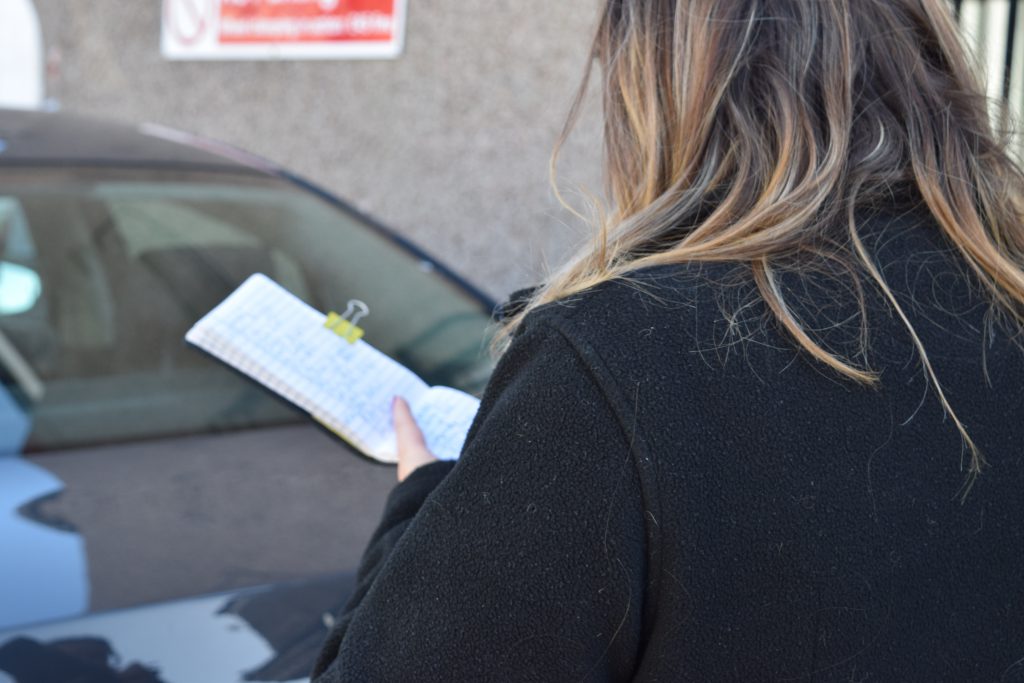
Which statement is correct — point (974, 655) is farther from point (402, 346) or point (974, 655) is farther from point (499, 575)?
point (402, 346)

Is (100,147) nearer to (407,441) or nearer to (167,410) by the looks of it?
(167,410)

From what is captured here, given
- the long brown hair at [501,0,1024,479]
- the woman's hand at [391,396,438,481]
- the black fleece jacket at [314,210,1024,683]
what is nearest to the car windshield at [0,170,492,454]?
the woman's hand at [391,396,438,481]

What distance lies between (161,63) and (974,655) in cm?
578

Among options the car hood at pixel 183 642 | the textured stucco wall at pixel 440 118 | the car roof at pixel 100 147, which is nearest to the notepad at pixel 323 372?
the car hood at pixel 183 642

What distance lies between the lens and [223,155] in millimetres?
2713

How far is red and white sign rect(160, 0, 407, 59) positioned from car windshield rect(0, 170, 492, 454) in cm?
259

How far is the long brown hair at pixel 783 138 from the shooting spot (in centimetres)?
97

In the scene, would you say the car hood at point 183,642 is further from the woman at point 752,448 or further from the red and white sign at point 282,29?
the red and white sign at point 282,29

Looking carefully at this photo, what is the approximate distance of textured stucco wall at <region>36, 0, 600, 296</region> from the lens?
4.61 meters


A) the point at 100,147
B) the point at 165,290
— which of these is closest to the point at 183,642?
the point at 165,290

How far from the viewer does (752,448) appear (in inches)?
34.1

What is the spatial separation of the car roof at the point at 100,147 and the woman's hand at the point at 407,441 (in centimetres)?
141

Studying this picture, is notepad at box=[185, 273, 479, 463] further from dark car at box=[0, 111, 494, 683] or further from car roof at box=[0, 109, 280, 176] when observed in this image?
car roof at box=[0, 109, 280, 176]

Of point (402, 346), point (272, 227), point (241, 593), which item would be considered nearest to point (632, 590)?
point (241, 593)
